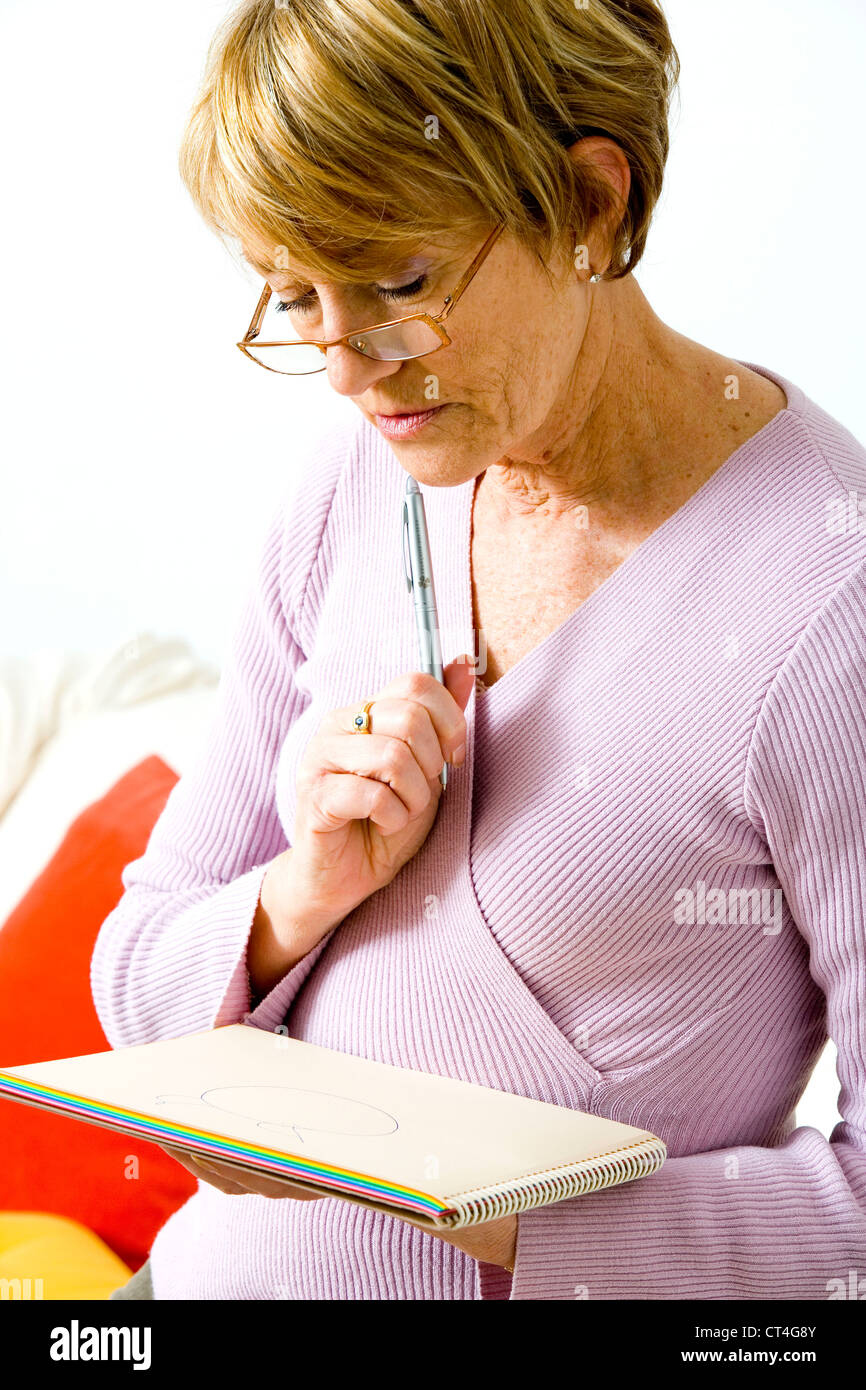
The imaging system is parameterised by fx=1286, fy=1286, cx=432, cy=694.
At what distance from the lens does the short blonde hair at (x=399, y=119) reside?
72 cm

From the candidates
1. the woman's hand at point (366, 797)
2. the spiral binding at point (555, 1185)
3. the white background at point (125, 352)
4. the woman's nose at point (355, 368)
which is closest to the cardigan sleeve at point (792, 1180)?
the spiral binding at point (555, 1185)

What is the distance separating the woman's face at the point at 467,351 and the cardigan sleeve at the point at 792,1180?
9.2 inches

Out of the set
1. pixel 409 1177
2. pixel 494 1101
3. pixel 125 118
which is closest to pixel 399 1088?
pixel 494 1101

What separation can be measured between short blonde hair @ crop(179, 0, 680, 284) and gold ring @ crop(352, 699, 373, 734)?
0.28 m

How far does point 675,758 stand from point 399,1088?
0.27 meters

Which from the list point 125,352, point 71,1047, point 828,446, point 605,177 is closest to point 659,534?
point 828,446

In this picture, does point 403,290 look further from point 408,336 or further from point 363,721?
point 363,721

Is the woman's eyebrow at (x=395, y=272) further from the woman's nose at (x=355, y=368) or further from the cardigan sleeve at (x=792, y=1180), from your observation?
the cardigan sleeve at (x=792, y=1180)

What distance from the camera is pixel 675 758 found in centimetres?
82

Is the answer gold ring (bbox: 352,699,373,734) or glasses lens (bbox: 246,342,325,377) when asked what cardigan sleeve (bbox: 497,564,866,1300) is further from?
glasses lens (bbox: 246,342,325,377)

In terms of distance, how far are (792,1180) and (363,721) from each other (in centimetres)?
40
